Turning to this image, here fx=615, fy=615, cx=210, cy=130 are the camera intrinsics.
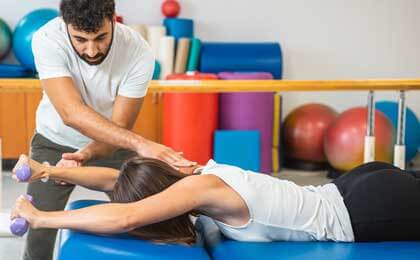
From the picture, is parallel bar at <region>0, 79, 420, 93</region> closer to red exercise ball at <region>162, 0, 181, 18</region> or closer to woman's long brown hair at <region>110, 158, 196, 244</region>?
woman's long brown hair at <region>110, 158, 196, 244</region>

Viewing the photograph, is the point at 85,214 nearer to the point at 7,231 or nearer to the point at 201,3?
the point at 7,231

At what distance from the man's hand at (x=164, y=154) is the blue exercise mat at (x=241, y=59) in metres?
3.18

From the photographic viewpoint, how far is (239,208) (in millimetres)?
1962

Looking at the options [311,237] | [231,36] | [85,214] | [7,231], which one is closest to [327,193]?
[311,237]

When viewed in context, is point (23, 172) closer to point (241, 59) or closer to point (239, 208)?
point (239, 208)

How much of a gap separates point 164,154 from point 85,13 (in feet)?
1.83

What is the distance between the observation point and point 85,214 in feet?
6.03

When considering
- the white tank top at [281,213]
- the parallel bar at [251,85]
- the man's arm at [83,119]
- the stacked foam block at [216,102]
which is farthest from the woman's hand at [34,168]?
the stacked foam block at [216,102]

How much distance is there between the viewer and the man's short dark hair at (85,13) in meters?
2.13

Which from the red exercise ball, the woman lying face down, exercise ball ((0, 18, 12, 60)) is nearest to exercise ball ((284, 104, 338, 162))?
the red exercise ball

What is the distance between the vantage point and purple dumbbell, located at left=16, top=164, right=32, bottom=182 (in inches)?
80.6

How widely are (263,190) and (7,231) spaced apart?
181 cm

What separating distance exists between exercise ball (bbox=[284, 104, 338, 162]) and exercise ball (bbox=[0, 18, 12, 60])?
2.48m

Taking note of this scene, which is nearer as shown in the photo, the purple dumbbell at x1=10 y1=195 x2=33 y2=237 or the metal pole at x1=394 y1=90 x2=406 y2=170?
the purple dumbbell at x1=10 y1=195 x2=33 y2=237
